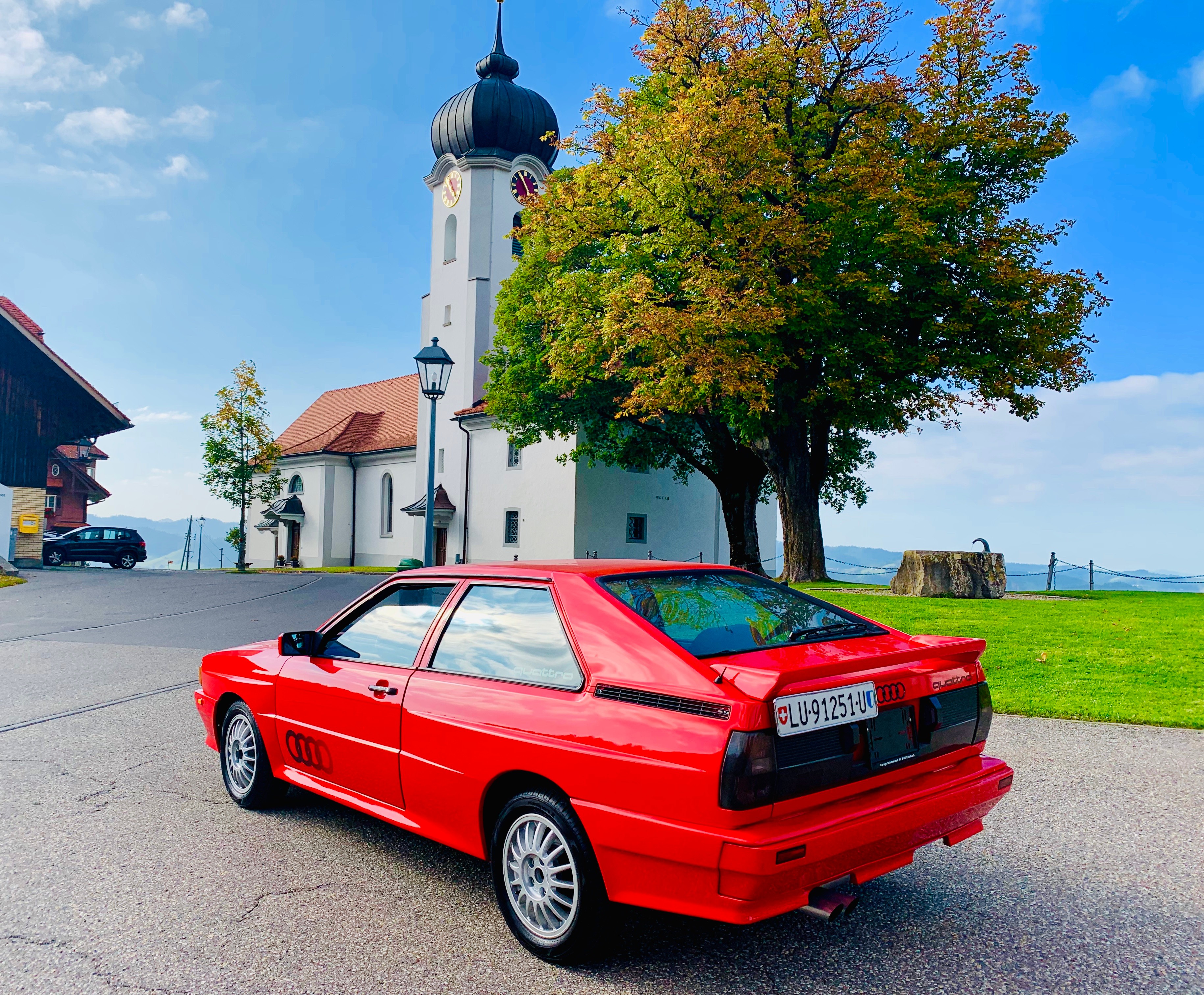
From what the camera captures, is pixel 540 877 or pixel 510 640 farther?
pixel 510 640

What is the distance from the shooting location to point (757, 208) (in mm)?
21109

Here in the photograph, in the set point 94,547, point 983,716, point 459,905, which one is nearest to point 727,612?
point 983,716

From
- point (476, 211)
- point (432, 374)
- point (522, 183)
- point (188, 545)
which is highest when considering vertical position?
point (522, 183)

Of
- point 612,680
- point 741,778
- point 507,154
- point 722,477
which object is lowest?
point 741,778

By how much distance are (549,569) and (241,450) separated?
158ft

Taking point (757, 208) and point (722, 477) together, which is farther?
point (722, 477)

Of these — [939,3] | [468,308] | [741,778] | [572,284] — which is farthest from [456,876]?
[468,308]

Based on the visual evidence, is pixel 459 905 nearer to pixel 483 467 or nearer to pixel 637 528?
pixel 637 528

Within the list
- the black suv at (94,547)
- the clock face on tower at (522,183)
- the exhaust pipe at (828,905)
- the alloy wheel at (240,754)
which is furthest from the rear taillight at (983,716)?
the clock face on tower at (522,183)

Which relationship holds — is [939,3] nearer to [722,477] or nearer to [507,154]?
[722,477]

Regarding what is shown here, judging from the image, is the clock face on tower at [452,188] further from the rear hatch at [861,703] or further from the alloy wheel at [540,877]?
the alloy wheel at [540,877]

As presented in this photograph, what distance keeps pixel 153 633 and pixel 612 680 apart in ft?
43.1

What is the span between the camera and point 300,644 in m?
4.69

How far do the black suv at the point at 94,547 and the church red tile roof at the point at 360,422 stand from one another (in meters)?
13.7
